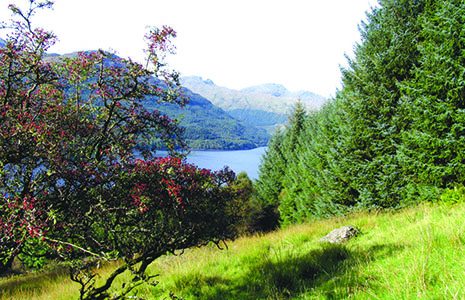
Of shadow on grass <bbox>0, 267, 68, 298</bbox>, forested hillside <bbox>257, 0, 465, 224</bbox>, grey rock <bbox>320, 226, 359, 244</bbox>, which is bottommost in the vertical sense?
shadow on grass <bbox>0, 267, 68, 298</bbox>

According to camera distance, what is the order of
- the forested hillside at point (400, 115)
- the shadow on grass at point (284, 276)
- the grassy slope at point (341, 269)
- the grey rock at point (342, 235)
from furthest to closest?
the forested hillside at point (400, 115) → the grey rock at point (342, 235) → the shadow on grass at point (284, 276) → the grassy slope at point (341, 269)

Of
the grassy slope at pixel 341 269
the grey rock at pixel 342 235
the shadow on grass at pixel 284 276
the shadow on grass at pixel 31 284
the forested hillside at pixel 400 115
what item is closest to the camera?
the grassy slope at pixel 341 269

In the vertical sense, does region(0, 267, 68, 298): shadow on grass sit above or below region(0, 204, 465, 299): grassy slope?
below

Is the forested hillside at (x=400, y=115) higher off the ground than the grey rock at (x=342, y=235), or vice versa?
the forested hillside at (x=400, y=115)

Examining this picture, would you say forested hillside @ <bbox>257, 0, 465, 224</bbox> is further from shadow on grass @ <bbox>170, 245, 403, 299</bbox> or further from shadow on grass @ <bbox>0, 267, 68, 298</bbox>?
shadow on grass @ <bbox>0, 267, 68, 298</bbox>

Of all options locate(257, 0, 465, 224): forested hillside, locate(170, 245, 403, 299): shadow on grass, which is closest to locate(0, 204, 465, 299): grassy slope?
locate(170, 245, 403, 299): shadow on grass

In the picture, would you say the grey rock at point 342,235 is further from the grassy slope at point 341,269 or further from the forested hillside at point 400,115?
the forested hillside at point 400,115

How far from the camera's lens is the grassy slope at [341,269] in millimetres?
3695

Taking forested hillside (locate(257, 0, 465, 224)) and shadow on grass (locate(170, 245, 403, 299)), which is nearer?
shadow on grass (locate(170, 245, 403, 299))

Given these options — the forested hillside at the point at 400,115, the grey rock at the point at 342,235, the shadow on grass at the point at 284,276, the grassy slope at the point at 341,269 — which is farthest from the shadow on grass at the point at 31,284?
the forested hillside at the point at 400,115

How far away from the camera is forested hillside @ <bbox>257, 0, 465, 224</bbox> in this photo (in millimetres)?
10477

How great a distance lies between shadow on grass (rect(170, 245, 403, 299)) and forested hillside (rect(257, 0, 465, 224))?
19.1ft

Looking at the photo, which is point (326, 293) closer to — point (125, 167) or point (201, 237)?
point (201, 237)

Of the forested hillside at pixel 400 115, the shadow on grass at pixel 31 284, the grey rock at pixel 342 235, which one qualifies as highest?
the forested hillside at pixel 400 115
